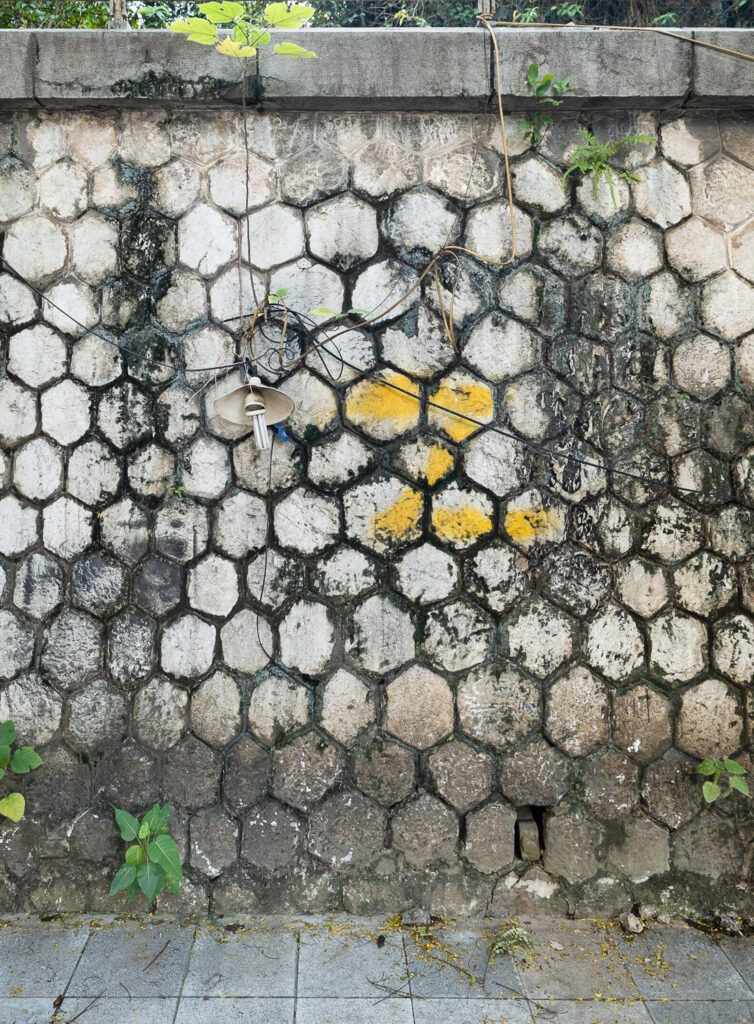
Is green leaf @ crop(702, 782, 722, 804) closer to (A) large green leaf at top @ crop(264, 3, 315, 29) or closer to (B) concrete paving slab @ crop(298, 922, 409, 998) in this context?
(B) concrete paving slab @ crop(298, 922, 409, 998)

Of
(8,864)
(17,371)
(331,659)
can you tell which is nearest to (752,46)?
(331,659)

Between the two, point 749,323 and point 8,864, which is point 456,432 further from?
point 8,864

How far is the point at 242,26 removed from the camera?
8.54 ft

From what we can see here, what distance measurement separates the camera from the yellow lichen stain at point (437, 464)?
9.51 ft

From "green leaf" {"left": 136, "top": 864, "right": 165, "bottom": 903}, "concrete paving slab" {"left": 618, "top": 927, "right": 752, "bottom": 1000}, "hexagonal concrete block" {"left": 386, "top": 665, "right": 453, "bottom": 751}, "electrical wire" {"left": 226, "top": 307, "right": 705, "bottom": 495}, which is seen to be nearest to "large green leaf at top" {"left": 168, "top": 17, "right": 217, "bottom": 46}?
"electrical wire" {"left": 226, "top": 307, "right": 705, "bottom": 495}

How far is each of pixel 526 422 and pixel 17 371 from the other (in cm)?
180

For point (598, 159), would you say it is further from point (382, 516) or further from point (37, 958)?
point (37, 958)

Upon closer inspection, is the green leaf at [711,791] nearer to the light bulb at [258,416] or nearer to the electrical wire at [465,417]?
the electrical wire at [465,417]

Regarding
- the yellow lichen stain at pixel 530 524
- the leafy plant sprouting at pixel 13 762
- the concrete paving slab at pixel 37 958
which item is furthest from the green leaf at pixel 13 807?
the yellow lichen stain at pixel 530 524

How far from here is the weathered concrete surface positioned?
2752 mm

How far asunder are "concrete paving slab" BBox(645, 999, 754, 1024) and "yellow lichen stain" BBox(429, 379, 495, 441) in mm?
1905

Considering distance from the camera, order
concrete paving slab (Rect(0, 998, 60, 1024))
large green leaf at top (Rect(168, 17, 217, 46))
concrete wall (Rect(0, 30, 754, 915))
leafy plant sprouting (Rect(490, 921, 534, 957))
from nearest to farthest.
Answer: concrete paving slab (Rect(0, 998, 60, 1024)), large green leaf at top (Rect(168, 17, 217, 46)), leafy plant sprouting (Rect(490, 921, 534, 957)), concrete wall (Rect(0, 30, 754, 915))

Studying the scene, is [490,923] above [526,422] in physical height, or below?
below

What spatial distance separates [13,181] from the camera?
9.43ft
